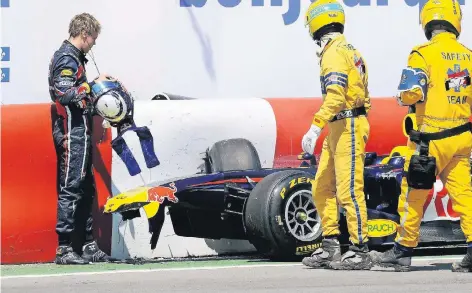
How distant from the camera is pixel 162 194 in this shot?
361 inches

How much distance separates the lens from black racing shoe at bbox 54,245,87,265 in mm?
9414

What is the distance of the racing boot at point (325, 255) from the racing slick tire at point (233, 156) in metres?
1.14

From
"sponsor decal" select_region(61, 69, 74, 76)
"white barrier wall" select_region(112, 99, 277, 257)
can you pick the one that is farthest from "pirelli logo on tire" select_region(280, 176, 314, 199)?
"sponsor decal" select_region(61, 69, 74, 76)

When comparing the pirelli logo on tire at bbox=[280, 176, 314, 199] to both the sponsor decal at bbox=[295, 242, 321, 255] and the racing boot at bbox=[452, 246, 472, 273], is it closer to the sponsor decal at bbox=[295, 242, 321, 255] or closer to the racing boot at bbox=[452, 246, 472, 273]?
the sponsor decal at bbox=[295, 242, 321, 255]

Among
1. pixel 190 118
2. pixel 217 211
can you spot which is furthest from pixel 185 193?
pixel 190 118

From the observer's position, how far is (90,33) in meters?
9.73

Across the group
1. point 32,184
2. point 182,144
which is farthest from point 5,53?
point 182,144

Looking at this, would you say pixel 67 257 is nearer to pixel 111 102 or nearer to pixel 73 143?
pixel 73 143

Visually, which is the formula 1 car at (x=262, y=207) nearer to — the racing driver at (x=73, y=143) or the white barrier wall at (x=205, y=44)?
the racing driver at (x=73, y=143)

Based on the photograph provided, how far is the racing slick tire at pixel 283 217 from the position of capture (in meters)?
8.95

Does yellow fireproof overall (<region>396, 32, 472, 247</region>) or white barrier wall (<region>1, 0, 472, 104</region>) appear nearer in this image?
yellow fireproof overall (<region>396, 32, 472, 247</region>)

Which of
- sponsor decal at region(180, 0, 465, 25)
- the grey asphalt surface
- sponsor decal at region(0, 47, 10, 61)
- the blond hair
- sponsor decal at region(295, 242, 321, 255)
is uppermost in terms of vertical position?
sponsor decal at region(180, 0, 465, 25)

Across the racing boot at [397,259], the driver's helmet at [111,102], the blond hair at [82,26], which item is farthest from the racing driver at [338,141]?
the blond hair at [82,26]

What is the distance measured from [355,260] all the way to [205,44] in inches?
137
